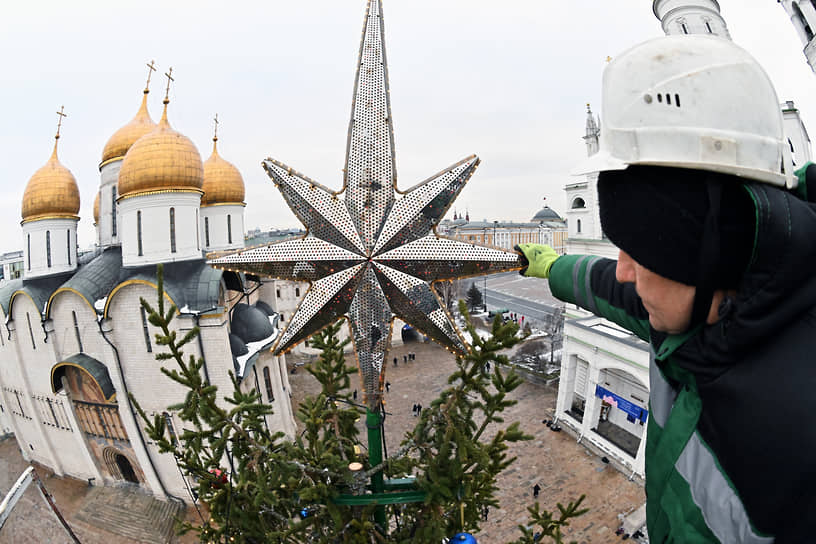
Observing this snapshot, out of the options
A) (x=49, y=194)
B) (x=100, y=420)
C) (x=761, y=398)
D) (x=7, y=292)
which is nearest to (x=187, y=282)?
(x=100, y=420)

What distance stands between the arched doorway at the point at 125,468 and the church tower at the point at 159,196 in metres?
7.32

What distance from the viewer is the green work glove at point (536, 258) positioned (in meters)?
2.98

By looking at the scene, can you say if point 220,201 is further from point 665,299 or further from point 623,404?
point 623,404

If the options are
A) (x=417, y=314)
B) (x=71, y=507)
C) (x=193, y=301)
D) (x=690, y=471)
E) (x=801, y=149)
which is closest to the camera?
(x=690, y=471)

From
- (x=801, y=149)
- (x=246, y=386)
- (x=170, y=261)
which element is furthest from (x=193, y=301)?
(x=801, y=149)

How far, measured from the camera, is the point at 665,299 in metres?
1.54

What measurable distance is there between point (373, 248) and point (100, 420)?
1580 centimetres

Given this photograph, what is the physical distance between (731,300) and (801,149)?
2220cm

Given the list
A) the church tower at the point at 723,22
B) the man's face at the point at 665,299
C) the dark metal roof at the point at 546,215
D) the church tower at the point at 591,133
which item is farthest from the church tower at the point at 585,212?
the dark metal roof at the point at 546,215

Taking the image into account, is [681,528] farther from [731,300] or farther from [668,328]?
[731,300]

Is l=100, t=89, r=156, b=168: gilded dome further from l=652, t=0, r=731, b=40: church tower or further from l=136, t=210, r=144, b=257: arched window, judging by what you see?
l=652, t=0, r=731, b=40: church tower

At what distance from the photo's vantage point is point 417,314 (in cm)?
351

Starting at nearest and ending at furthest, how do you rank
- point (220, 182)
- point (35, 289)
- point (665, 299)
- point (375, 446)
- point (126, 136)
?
point (665, 299) < point (375, 446) < point (35, 289) < point (126, 136) < point (220, 182)

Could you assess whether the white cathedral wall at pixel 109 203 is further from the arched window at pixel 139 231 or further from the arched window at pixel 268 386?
the arched window at pixel 268 386
